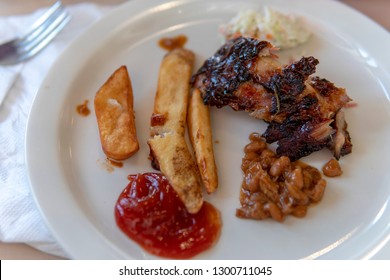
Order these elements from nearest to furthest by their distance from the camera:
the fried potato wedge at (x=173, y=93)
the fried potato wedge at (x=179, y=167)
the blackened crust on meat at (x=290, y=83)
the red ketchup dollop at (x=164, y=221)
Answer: the red ketchup dollop at (x=164, y=221) → the fried potato wedge at (x=179, y=167) → the blackened crust on meat at (x=290, y=83) → the fried potato wedge at (x=173, y=93)

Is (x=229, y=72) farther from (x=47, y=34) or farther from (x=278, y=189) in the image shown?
(x=47, y=34)

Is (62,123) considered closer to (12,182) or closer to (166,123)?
(12,182)

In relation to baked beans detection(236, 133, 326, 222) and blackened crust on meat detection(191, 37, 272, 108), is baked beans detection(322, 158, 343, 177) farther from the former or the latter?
blackened crust on meat detection(191, 37, 272, 108)

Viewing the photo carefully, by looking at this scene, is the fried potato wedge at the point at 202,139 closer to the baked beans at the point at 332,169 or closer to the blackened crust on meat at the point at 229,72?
the blackened crust on meat at the point at 229,72

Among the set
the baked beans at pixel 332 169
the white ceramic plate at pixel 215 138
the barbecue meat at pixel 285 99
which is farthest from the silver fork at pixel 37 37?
the baked beans at pixel 332 169

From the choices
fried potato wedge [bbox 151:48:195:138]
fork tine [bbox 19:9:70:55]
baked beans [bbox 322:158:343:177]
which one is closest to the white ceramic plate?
baked beans [bbox 322:158:343:177]

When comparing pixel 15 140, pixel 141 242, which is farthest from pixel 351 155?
pixel 15 140

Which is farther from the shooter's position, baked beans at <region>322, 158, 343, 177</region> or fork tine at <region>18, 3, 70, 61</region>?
fork tine at <region>18, 3, 70, 61</region>
